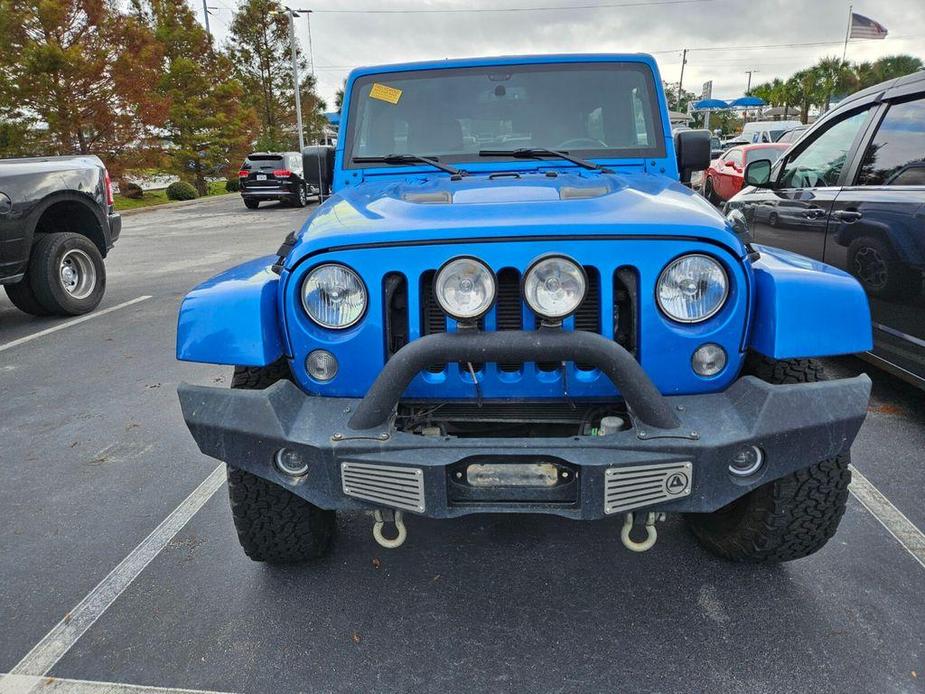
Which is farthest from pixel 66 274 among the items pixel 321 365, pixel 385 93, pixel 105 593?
pixel 321 365

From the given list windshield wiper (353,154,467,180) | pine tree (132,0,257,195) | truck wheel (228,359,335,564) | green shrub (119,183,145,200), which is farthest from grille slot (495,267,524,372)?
pine tree (132,0,257,195)

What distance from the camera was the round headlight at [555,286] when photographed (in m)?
1.95

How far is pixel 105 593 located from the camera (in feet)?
8.49

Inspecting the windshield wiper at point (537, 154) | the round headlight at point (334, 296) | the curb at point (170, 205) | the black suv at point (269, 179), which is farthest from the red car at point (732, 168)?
the curb at point (170, 205)

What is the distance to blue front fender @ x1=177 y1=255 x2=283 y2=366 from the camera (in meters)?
2.16

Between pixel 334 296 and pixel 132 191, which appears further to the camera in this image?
pixel 132 191

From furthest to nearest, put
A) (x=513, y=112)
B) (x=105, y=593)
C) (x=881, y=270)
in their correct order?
1. (x=881, y=270)
2. (x=513, y=112)
3. (x=105, y=593)

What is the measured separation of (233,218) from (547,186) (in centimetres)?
1671

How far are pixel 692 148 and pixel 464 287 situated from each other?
6.73ft

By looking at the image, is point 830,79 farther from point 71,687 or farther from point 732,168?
point 71,687

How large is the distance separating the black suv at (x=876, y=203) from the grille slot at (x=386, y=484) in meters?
2.99

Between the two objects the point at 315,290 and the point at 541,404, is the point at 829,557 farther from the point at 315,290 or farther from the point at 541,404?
the point at 315,290

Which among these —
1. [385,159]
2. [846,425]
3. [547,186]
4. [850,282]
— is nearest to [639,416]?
[846,425]

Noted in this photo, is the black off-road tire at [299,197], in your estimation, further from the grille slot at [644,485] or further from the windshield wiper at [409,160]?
the grille slot at [644,485]
